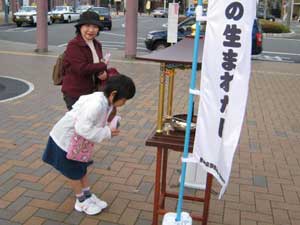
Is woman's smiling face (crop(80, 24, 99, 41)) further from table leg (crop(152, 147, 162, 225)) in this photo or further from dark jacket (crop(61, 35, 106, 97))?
table leg (crop(152, 147, 162, 225))

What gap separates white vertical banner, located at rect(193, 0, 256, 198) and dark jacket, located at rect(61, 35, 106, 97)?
5.05 ft

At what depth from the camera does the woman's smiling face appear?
147 inches

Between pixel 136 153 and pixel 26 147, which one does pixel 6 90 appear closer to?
pixel 26 147

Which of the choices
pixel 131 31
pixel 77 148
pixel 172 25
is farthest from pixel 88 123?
pixel 131 31

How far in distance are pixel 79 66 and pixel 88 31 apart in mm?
316

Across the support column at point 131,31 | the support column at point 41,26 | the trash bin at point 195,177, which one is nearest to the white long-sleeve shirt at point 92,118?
the trash bin at point 195,177

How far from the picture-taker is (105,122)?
3.15 m

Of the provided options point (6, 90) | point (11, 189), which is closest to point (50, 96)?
point (6, 90)

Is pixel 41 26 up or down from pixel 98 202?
up

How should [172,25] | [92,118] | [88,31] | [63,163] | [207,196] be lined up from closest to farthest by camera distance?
[92,118]
[207,196]
[63,163]
[88,31]
[172,25]

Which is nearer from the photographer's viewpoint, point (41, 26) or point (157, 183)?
point (157, 183)

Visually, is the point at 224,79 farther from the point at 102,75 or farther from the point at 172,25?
the point at 172,25

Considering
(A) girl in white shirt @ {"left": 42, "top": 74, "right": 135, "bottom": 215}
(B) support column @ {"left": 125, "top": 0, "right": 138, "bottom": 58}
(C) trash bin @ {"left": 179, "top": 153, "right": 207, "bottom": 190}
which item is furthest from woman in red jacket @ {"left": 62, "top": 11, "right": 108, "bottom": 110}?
(B) support column @ {"left": 125, "top": 0, "right": 138, "bottom": 58}

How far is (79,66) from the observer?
3766mm
